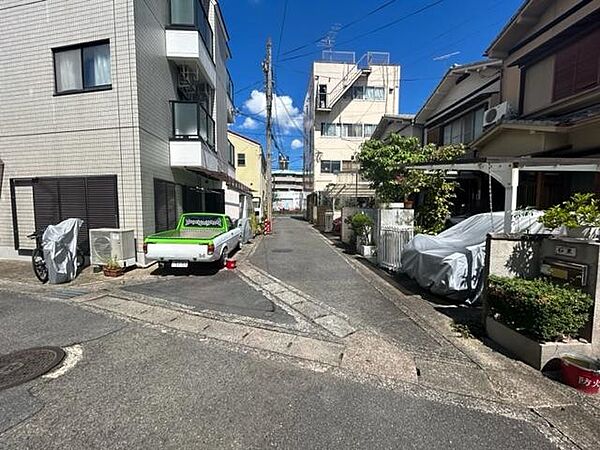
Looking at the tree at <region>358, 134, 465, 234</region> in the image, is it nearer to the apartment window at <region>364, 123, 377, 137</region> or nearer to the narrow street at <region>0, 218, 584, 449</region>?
the narrow street at <region>0, 218, 584, 449</region>

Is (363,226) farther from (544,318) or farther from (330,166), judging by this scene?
(330,166)

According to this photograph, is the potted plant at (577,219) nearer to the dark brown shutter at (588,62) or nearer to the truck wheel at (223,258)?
the dark brown shutter at (588,62)

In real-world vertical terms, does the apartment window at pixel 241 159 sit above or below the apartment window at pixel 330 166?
above

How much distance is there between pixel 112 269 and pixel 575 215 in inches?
357

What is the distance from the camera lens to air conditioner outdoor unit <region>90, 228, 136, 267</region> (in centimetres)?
793

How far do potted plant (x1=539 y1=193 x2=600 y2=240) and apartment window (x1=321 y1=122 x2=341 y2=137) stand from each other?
27823 millimetres

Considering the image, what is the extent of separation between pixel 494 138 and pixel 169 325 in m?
11.3

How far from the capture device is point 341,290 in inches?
271

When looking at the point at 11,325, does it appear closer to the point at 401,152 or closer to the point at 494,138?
the point at 401,152

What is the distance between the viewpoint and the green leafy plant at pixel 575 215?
3823 mm

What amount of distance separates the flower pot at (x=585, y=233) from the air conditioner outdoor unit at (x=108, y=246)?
897cm

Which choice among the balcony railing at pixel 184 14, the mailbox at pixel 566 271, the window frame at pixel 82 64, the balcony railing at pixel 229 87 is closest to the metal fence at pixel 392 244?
the mailbox at pixel 566 271

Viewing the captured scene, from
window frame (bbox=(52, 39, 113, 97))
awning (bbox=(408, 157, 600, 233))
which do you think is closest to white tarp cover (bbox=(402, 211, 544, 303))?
awning (bbox=(408, 157, 600, 233))

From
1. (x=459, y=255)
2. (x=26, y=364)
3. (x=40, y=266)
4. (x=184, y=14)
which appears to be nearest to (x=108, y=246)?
(x=40, y=266)
